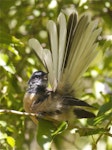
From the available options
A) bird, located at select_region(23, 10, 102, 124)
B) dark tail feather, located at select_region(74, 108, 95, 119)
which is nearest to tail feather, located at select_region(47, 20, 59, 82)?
bird, located at select_region(23, 10, 102, 124)

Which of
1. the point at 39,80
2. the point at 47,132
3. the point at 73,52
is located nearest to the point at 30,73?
the point at 39,80

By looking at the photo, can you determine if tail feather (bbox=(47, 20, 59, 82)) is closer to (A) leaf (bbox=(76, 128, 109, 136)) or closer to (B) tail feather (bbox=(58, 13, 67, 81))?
(B) tail feather (bbox=(58, 13, 67, 81))

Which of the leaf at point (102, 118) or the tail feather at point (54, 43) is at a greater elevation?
the tail feather at point (54, 43)

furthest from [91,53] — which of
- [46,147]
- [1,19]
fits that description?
[1,19]

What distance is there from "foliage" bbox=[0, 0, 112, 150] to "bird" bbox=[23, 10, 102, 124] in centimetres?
7

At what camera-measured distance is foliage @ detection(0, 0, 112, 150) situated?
136cm

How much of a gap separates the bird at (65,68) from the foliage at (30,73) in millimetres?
Answer: 69

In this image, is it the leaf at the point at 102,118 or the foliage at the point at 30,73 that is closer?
the leaf at the point at 102,118

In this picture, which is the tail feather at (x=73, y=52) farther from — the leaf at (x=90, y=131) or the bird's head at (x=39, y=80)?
the leaf at (x=90, y=131)

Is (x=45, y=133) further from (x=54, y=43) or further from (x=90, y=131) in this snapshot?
(x=54, y=43)

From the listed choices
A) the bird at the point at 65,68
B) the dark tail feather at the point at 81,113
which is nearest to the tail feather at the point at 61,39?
the bird at the point at 65,68

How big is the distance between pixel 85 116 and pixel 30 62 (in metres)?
0.50

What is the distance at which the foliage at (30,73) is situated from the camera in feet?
4.46

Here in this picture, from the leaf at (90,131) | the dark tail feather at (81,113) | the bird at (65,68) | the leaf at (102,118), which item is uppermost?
the bird at (65,68)
